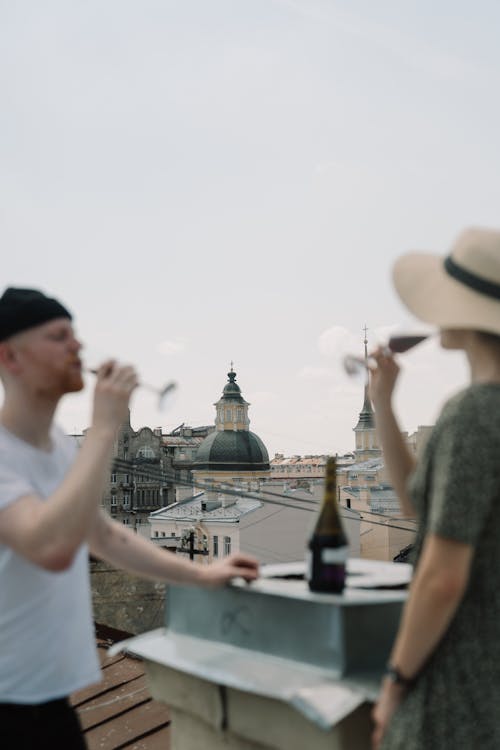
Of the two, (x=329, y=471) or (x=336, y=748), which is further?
(x=329, y=471)

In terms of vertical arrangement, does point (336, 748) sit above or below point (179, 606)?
below

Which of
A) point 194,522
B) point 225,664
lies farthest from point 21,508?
point 194,522

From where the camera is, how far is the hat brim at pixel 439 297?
48.1 inches

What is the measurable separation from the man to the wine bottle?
0.38 metres

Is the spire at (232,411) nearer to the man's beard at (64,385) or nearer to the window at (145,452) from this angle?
the window at (145,452)

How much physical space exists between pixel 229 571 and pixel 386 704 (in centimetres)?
41

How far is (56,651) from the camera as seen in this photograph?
1360 millimetres

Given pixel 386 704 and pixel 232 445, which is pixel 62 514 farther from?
pixel 232 445

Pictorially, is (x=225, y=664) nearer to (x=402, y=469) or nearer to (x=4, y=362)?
(x=402, y=469)

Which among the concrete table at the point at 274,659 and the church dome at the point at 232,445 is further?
the church dome at the point at 232,445

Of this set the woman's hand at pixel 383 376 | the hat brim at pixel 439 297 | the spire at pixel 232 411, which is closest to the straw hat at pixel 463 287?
the hat brim at pixel 439 297

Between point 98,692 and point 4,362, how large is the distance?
7.75 feet

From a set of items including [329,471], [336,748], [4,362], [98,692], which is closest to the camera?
[336,748]

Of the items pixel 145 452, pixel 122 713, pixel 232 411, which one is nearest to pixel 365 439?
pixel 232 411
